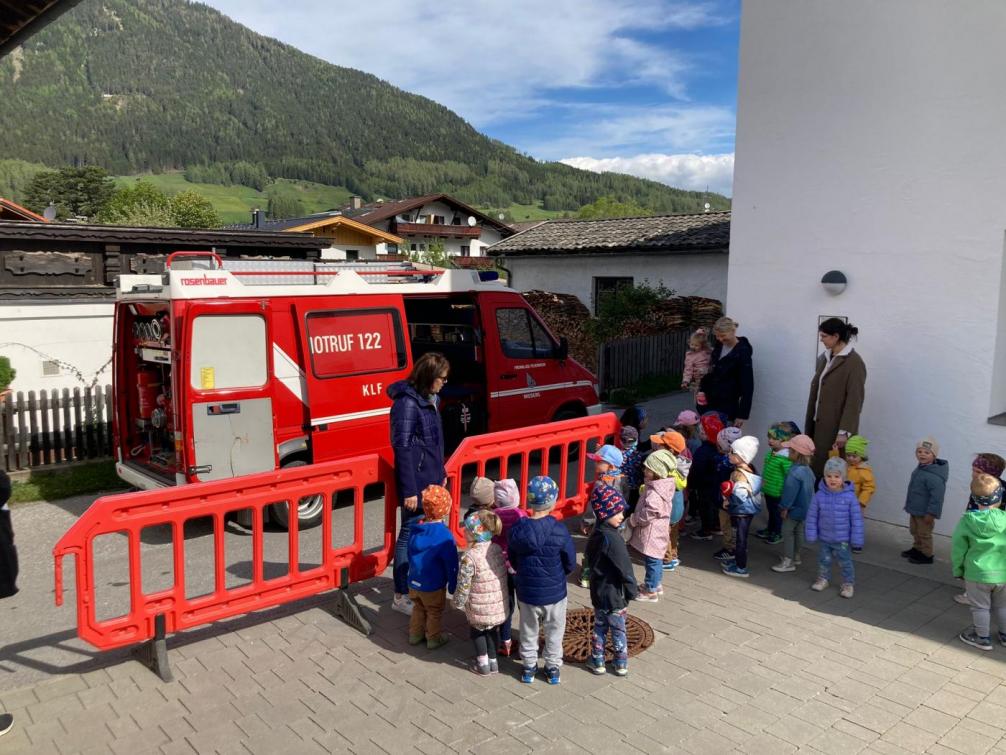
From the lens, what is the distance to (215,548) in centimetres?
464

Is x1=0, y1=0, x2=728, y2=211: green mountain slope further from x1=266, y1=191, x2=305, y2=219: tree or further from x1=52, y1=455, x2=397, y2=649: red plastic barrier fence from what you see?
x1=52, y1=455, x2=397, y2=649: red plastic barrier fence

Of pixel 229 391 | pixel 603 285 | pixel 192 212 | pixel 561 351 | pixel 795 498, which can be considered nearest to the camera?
pixel 795 498

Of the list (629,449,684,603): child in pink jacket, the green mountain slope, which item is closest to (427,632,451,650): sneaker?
(629,449,684,603): child in pink jacket

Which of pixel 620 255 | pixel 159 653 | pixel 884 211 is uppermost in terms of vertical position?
pixel 620 255

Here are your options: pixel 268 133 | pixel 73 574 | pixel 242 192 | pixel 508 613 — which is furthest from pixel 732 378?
pixel 268 133

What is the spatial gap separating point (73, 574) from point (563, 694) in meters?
4.86

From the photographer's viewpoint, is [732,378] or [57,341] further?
[57,341]

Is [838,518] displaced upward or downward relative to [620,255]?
downward

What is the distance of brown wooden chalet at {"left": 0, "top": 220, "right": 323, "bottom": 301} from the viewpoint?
11.3 metres

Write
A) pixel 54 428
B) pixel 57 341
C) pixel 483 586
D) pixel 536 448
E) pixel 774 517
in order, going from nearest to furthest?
pixel 483 586 → pixel 536 448 → pixel 774 517 → pixel 54 428 → pixel 57 341

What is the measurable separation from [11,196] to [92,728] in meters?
120

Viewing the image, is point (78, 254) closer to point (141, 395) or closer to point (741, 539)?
point (141, 395)

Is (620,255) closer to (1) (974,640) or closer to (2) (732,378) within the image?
(2) (732,378)

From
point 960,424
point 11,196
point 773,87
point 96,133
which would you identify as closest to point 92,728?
point 960,424
